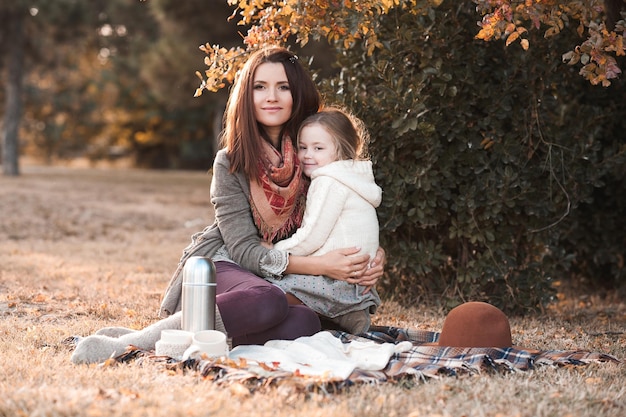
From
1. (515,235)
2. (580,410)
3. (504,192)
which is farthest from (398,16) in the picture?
(580,410)

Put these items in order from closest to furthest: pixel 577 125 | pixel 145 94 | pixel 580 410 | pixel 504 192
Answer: pixel 580 410 < pixel 504 192 < pixel 577 125 < pixel 145 94

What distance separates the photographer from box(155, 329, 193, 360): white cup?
2.80m

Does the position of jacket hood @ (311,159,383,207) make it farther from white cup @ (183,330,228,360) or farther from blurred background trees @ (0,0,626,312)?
white cup @ (183,330,228,360)

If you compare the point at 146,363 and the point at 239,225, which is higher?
the point at 239,225

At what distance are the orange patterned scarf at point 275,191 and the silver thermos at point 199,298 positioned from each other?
1.83 ft

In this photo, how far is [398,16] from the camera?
4293 mm

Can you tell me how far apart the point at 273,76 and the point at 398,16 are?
3.93 feet

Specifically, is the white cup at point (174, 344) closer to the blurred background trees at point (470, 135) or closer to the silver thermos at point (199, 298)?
the silver thermos at point (199, 298)

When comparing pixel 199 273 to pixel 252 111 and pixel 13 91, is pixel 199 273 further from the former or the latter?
pixel 13 91

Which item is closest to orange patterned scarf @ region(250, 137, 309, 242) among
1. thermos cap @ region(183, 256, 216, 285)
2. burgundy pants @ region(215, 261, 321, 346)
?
burgundy pants @ region(215, 261, 321, 346)

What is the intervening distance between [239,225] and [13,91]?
14.5m

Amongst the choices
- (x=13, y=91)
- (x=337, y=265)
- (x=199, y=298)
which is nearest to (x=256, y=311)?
(x=199, y=298)

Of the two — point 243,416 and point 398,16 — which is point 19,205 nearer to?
point 398,16

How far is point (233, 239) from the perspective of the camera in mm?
3328
